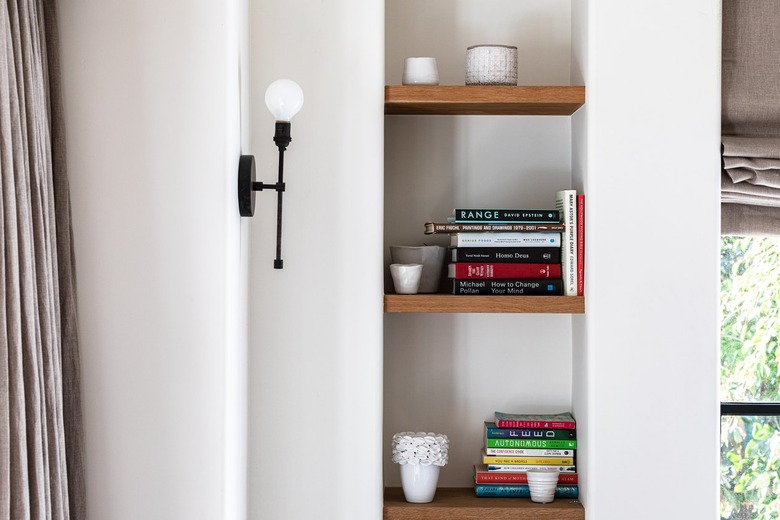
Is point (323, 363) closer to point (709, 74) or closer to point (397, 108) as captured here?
point (397, 108)

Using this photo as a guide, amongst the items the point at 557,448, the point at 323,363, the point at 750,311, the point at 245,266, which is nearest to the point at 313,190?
the point at 245,266

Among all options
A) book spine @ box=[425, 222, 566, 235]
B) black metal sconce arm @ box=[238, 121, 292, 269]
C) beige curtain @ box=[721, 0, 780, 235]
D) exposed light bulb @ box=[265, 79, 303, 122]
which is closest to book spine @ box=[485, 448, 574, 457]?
book spine @ box=[425, 222, 566, 235]

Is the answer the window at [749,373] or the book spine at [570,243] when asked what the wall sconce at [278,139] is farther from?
the window at [749,373]

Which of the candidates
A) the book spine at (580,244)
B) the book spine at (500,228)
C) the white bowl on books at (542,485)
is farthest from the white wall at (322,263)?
the book spine at (580,244)

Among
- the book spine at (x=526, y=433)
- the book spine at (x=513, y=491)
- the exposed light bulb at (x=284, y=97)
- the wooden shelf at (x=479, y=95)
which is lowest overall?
the book spine at (x=513, y=491)

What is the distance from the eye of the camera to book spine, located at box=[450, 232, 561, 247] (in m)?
2.02

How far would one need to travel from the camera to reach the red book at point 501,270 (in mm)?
2020

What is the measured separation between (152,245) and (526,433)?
1.02 metres

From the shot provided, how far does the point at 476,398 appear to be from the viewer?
7.20 feet

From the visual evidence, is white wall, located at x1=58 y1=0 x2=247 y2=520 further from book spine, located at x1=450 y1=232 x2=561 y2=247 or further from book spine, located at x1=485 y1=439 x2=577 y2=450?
book spine, located at x1=485 y1=439 x2=577 y2=450

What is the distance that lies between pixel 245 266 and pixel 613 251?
861 mm

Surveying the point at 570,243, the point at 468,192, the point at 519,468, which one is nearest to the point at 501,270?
the point at 570,243

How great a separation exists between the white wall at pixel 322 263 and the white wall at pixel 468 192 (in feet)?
0.76

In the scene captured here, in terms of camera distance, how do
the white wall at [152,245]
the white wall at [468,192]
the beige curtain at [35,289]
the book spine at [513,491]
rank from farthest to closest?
the white wall at [468,192] → the book spine at [513,491] → the white wall at [152,245] → the beige curtain at [35,289]
